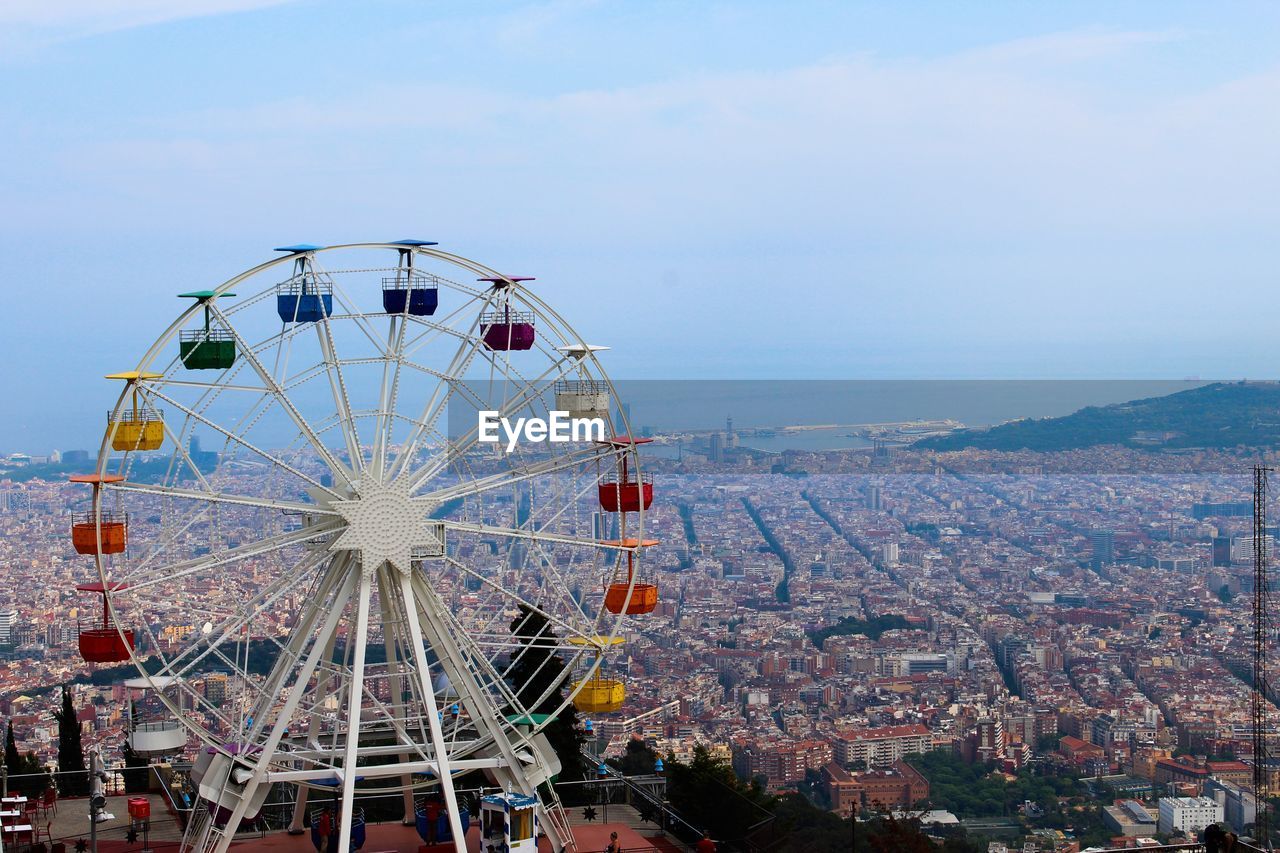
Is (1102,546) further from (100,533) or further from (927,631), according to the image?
(100,533)

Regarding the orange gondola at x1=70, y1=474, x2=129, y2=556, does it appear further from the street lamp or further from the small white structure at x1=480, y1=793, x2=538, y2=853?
the street lamp

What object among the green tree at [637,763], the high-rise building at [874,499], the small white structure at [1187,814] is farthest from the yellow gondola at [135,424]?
the high-rise building at [874,499]

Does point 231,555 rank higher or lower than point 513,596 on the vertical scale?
higher

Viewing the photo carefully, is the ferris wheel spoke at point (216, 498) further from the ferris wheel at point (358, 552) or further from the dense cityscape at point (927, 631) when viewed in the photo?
the dense cityscape at point (927, 631)

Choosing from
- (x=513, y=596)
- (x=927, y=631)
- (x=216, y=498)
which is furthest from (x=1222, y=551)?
(x=216, y=498)

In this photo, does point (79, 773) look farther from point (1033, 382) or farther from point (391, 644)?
point (1033, 382)

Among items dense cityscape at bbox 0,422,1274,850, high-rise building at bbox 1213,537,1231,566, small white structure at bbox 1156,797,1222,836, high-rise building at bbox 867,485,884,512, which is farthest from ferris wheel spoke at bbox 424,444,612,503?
high-rise building at bbox 867,485,884,512

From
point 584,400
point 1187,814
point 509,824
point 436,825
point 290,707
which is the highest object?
point 584,400
